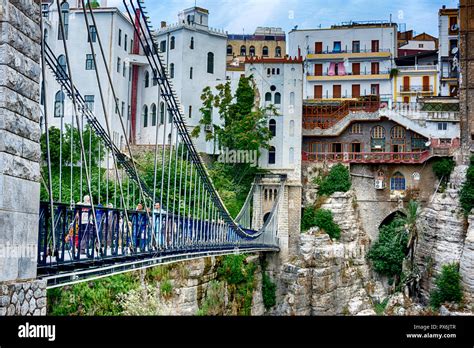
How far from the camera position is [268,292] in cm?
2022

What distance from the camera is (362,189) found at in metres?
22.3

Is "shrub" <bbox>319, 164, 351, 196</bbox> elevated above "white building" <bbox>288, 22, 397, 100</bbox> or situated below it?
below

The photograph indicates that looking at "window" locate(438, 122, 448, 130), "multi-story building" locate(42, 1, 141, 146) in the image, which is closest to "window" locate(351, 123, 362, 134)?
"window" locate(438, 122, 448, 130)

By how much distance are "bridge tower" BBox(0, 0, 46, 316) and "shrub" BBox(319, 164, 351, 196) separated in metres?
16.6

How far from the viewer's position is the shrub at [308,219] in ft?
70.0

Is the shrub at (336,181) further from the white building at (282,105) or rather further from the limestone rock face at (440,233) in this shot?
the limestone rock face at (440,233)

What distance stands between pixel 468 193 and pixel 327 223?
3.75m

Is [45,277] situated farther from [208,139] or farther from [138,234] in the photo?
[208,139]

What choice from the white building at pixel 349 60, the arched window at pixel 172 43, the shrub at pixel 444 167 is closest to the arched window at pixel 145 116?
the arched window at pixel 172 43

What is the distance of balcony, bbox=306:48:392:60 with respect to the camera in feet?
80.6

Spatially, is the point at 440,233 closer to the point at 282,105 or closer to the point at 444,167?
the point at 444,167

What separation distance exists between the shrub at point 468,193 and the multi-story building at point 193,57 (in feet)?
23.1

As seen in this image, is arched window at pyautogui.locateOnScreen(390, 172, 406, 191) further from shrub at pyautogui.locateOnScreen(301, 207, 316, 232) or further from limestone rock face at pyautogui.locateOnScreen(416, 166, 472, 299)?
shrub at pyautogui.locateOnScreen(301, 207, 316, 232)
